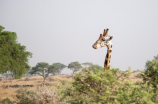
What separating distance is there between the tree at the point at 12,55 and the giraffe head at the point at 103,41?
1575 centimetres

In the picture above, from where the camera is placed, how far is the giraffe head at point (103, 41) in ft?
24.7

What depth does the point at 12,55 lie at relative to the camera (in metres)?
23.1

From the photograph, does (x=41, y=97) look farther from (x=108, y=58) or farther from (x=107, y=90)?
(x=107, y=90)

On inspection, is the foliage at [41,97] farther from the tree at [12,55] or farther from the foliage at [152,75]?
the tree at [12,55]

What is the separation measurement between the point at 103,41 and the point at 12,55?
57.3 ft

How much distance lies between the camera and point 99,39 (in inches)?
298

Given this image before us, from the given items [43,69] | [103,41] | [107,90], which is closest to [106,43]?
[103,41]

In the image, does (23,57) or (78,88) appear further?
(23,57)

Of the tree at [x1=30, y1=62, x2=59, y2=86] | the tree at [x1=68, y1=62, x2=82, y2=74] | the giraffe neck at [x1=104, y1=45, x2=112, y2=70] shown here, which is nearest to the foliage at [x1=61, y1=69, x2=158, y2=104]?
the giraffe neck at [x1=104, y1=45, x2=112, y2=70]

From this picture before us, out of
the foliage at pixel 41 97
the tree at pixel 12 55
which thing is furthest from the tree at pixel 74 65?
the foliage at pixel 41 97

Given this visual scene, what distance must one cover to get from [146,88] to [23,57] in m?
18.7

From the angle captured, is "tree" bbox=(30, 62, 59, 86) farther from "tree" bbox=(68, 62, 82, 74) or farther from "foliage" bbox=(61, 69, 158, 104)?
"foliage" bbox=(61, 69, 158, 104)

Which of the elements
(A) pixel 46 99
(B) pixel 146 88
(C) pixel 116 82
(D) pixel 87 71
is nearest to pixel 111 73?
(C) pixel 116 82

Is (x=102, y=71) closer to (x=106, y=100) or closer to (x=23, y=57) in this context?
(x=106, y=100)
